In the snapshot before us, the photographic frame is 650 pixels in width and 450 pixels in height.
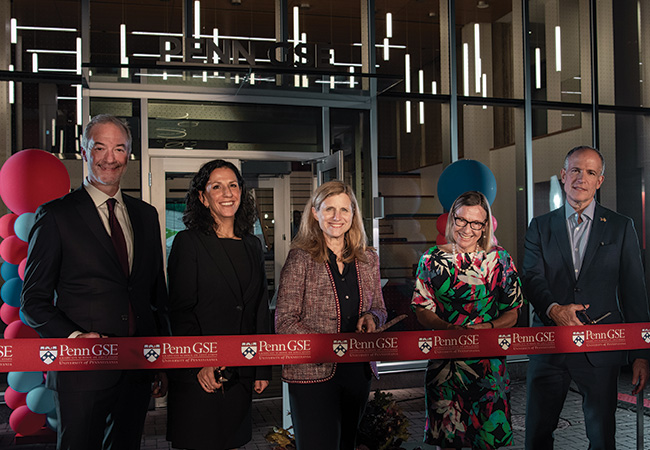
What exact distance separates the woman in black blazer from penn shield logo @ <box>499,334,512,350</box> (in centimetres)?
116

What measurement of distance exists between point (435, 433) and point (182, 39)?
3.97 m

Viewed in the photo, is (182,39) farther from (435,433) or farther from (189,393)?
(435,433)

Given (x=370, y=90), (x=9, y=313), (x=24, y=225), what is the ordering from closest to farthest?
(x=24, y=225) → (x=9, y=313) → (x=370, y=90)

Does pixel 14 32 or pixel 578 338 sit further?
pixel 14 32

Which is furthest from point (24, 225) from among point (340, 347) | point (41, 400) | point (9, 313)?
point (340, 347)

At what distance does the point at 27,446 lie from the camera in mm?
4895

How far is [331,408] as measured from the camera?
9.37ft

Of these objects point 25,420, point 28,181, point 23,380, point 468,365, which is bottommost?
point 25,420

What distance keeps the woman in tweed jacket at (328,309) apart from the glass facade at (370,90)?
Result: 275 cm

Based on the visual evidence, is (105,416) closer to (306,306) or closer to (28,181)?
(306,306)

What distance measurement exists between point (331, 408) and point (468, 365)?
0.77 metres

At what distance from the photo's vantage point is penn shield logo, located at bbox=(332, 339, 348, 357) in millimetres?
2877

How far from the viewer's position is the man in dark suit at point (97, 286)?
265 centimetres

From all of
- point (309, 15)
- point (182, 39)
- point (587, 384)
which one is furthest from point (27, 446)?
point (309, 15)
